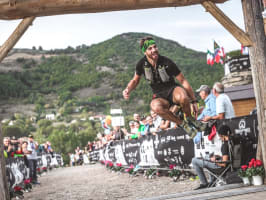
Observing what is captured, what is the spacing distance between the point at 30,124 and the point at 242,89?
4204 inches

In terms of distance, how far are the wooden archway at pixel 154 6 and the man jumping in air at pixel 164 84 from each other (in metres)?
1.01

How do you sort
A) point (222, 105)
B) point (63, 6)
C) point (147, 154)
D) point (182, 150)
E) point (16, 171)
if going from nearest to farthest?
1. point (63, 6)
2. point (222, 105)
3. point (182, 150)
4. point (147, 154)
5. point (16, 171)

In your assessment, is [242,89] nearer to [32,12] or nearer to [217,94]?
[217,94]

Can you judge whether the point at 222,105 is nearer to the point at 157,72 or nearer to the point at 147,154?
the point at 157,72

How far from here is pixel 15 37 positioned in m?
6.14

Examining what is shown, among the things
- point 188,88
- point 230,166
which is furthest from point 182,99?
point 230,166

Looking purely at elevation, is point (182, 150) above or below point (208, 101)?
below

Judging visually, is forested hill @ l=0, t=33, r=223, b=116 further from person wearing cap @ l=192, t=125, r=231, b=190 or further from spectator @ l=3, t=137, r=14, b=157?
person wearing cap @ l=192, t=125, r=231, b=190

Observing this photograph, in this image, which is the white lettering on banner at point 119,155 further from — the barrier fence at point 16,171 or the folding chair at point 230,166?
the folding chair at point 230,166

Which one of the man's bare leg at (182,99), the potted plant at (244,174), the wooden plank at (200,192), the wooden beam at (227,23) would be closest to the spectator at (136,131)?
the potted plant at (244,174)

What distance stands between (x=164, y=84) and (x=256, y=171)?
7.51 feet

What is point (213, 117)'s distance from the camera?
7.42 meters

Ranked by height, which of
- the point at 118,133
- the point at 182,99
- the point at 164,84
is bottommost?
the point at 118,133

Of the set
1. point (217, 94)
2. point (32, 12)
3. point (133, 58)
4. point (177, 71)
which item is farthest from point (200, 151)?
point (133, 58)
